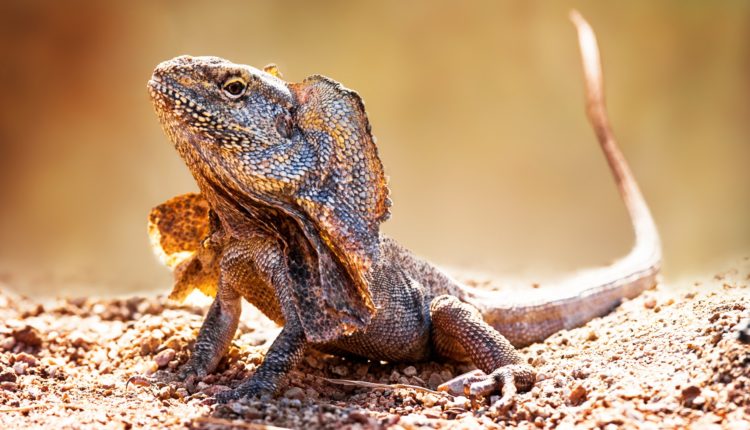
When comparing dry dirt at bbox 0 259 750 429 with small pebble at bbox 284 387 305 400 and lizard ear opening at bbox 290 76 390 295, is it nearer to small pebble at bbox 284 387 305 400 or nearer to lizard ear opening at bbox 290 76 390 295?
small pebble at bbox 284 387 305 400

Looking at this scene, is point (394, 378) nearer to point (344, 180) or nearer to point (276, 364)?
point (276, 364)

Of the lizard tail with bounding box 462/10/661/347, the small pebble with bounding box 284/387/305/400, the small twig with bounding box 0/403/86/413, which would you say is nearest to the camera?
the small twig with bounding box 0/403/86/413

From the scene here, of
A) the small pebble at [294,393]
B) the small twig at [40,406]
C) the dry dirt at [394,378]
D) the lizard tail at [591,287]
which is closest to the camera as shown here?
the dry dirt at [394,378]

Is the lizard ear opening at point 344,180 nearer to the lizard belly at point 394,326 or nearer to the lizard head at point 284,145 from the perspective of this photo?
the lizard head at point 284,145

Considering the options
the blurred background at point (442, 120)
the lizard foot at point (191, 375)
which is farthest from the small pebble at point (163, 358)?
the blurred background at point (442, 120)

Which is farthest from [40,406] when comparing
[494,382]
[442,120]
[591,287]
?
[442,120]

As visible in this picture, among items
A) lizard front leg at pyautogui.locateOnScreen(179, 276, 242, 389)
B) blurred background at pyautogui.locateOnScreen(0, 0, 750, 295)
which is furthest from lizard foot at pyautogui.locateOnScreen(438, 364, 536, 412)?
blurred background at pyautogui.locateOnScreen(0, 0, 750, 295)
